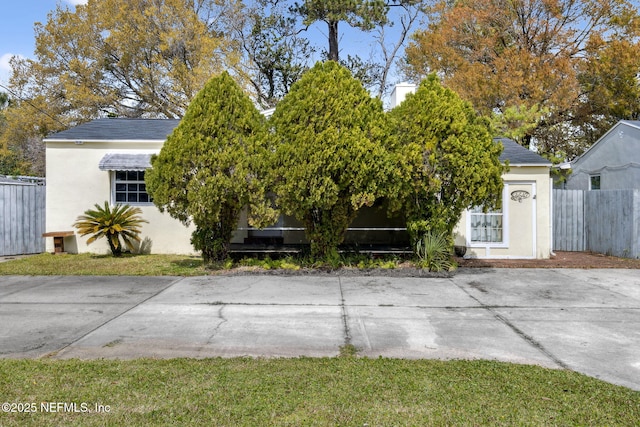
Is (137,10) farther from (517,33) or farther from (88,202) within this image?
(517,33)

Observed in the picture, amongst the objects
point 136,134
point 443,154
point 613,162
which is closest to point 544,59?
point 613,162

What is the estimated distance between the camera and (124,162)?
39.3ft

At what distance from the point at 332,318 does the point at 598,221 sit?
1058 centimetres

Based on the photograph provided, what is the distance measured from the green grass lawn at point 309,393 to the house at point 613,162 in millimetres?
11750

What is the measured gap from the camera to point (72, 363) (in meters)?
4.45

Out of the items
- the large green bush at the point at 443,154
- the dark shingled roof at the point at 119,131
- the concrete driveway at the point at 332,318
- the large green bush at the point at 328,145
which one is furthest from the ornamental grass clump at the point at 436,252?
the dark shingled roof at the point at 119,131

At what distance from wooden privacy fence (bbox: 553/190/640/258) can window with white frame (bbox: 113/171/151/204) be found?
11.8 meters

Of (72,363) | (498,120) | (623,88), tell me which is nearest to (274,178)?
(72,363)

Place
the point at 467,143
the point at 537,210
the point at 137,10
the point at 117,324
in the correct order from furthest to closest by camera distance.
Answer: the point at 137,10
the point at 537,210
the point at 467,143
the point at 117,324

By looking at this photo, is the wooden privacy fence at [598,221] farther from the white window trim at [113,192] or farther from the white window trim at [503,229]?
the white window trim at [113,192]

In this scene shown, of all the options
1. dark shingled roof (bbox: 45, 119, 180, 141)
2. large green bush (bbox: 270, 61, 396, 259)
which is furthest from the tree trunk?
large green bush (bbox: 270, 61, 396, 259)

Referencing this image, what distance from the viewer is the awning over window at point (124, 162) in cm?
1185

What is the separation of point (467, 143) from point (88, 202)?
948cm

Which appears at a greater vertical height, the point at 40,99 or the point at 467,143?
the point at 40,99
